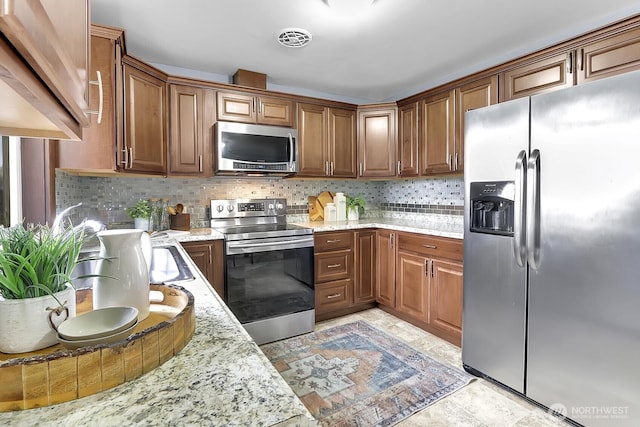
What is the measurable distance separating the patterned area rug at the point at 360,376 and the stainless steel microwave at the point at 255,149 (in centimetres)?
147

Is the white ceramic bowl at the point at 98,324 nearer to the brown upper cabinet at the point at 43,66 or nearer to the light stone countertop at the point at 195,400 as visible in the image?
the light stone countertop at the point at 195,400

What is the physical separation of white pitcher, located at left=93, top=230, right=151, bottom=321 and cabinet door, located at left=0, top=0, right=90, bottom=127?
A: 0.27 m

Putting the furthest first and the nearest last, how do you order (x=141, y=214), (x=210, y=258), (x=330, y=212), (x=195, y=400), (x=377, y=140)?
(x=330, y=212), (x=377, y=140), (x=141, y=214), (x=210, y=258), (x=195, y=400)

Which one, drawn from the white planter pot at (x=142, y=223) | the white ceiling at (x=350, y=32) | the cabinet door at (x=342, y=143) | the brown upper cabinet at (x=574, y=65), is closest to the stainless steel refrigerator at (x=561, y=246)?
the brown upper cabinet at (x=574, y=65)

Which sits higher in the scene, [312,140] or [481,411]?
[312,140]

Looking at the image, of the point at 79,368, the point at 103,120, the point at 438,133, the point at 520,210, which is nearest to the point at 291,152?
the point at 438,133

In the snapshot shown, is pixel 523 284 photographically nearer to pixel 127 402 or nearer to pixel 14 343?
pixel 127 402

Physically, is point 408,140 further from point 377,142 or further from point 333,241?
point 333,241

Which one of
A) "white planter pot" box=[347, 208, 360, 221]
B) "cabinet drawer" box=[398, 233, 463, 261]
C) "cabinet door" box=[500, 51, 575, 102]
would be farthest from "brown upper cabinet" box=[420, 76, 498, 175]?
"white planter pot" box=[347, 208, 360, 221]

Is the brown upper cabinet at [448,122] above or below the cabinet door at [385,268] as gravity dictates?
above

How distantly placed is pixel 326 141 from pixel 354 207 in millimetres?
796

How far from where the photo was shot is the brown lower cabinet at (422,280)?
8.08ft

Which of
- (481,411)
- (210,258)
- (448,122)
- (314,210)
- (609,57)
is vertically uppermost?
(609,57)

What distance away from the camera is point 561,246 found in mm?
1643
